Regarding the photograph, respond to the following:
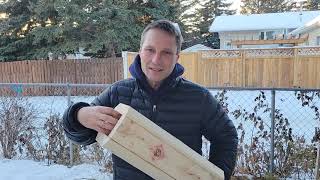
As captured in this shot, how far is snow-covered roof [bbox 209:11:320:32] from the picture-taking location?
29.9m

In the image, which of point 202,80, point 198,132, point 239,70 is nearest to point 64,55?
point 202,80

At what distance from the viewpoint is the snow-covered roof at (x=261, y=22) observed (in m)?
29.9

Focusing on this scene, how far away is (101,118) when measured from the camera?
1363 millimetres

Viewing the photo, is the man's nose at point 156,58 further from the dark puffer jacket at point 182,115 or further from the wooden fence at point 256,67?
the wooden fence at point 256,67

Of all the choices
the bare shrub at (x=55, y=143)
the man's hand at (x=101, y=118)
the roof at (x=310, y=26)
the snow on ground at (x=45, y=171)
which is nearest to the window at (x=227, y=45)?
the roof at (x=310, y=26)

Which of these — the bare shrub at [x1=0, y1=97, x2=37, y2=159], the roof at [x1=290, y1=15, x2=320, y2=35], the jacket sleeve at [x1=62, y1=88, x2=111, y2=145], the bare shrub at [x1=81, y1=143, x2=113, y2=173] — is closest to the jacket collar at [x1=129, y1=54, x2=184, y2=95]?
the jacket sleeve at [x1=62, y1=88, x2=111, y2=145]

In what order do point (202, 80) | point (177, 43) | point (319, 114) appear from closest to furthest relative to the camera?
point (177, 43)
point (319, 114)
point (202, 80)

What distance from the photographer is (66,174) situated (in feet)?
18.0

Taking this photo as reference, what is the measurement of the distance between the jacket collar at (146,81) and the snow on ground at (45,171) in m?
3.75

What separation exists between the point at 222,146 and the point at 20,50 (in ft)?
77.0

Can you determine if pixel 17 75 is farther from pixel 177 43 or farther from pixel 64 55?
pixel 177 43

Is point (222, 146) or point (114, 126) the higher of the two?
point (114, 126)

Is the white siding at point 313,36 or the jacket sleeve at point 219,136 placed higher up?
the jacket sleeve at point 219,136

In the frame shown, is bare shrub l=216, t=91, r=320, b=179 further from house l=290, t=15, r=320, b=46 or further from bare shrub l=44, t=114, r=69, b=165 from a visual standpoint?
house l=290, t=15, r=320, b=46
